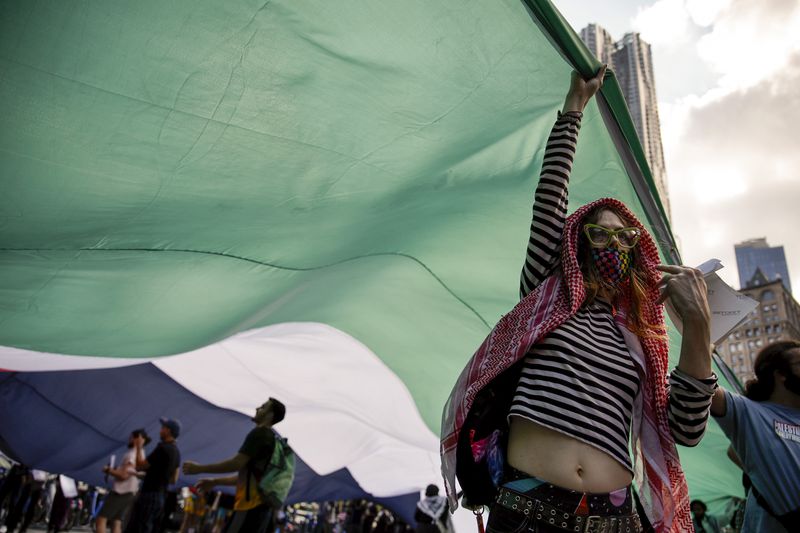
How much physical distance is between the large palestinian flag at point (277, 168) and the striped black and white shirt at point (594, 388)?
1.13 m

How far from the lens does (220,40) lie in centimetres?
209

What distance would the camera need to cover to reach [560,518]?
146 centimetres

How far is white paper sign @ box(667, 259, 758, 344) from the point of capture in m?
1.91

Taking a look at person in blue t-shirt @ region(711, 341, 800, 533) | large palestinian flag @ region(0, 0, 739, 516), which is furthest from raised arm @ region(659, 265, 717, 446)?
large palestinian flag @ region(0, 0, 739, 516)

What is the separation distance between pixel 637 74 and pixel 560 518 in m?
85.3

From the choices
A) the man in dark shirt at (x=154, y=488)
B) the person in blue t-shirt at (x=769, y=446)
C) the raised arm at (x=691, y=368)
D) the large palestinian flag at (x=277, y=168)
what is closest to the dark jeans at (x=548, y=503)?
the raised arm at (x=691, y=368)

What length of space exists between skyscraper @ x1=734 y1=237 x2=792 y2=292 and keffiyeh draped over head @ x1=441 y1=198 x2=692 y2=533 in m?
202

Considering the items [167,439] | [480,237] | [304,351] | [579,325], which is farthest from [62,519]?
[579,325]

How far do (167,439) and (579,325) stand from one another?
5.02 meters

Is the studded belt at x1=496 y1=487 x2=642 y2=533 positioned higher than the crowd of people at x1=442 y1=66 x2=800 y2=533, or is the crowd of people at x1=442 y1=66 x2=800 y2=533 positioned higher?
the crowd of people at x1=442 y1=66 x2=800 y2=533

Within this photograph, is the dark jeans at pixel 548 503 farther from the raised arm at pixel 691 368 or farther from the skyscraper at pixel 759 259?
the skyscraper at pixel 759 259

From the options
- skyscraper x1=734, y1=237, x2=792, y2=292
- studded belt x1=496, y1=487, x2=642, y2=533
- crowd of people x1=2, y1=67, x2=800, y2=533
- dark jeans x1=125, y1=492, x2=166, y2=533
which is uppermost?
skyscraper x1=734, y1=237, x2=792, y2=292

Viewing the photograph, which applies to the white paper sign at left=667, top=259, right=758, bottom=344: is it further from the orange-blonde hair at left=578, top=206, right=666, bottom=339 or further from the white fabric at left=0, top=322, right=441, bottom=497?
the white fabric at left=0, top=322, right=441, bottom=497

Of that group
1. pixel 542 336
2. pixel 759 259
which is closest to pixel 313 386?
pixel 542 336
